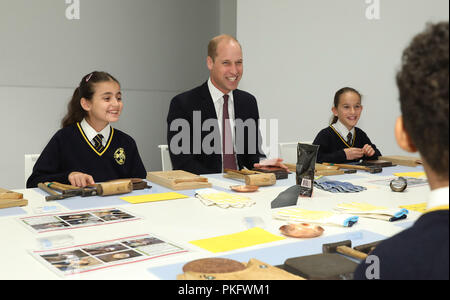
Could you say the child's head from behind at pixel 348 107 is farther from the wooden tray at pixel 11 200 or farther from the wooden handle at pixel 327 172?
the wooden tray at pixel 11 200

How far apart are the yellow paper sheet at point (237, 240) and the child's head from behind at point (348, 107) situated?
2.51m

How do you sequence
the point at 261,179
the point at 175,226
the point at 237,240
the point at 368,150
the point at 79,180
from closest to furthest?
1. the point at 237,240
2. the point at 175,226
3. the point at 79,180
4. the point at 261,179
5. the point at 368,150

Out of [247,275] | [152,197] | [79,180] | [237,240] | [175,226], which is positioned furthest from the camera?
[79,180]

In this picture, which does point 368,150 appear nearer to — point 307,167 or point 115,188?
point 307,167

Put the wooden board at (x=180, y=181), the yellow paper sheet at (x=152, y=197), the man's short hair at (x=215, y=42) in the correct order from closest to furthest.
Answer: the yellow paper sheet at (x=152, y=197) < the wooden board at (x=180, y=181) < the man's short hair at (x=215, y=42)

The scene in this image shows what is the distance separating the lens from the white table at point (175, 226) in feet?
3.72

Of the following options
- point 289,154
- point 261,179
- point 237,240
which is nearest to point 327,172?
point 261,179

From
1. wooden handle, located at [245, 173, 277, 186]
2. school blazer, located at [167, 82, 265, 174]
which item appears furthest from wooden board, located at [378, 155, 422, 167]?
wooden handle, located at [245, 173, 277, 186]

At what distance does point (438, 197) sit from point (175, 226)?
0.99m

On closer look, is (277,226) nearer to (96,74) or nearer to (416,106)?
(416,106)

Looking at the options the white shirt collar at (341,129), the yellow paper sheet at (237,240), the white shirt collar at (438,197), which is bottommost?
the yellow paper sheet at (237,240)

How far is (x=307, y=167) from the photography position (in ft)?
6.82

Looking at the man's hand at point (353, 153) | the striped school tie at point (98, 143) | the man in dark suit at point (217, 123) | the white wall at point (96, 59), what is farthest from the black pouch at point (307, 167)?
the white wall at point (96, 59)

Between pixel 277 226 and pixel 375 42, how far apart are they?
3.35 meters
